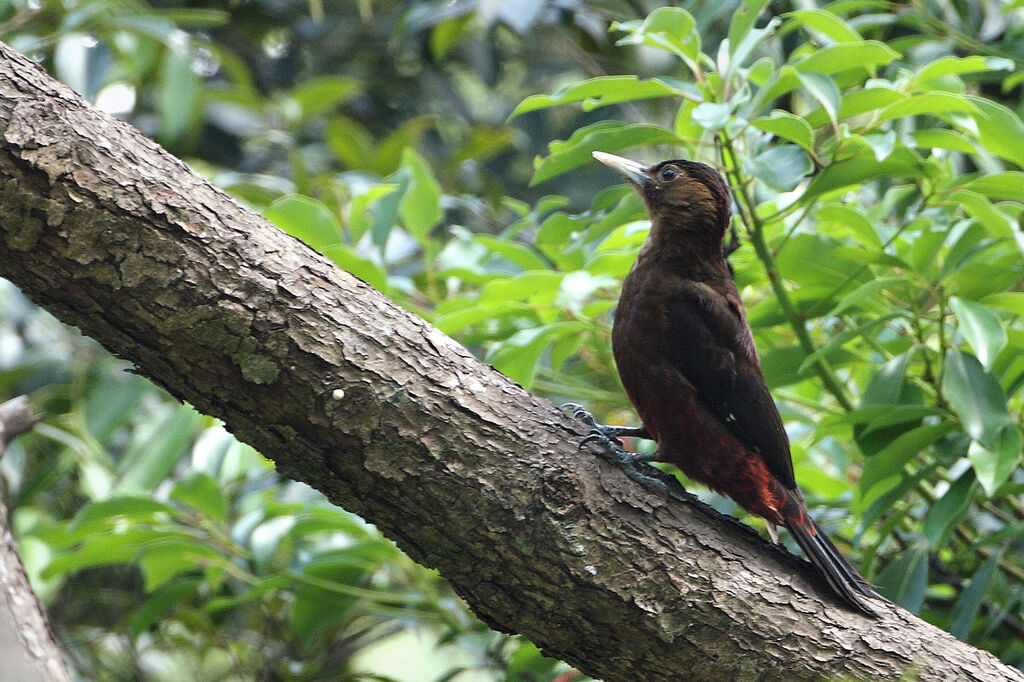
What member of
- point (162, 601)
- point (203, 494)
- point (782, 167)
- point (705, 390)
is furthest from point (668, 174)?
point (162, 601)

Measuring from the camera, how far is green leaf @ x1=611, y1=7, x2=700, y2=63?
2.03 m

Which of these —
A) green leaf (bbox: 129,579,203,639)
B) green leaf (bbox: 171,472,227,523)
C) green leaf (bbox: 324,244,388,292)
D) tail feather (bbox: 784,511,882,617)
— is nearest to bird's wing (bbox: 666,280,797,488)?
tail feather (bbox: 784,511,882,617)

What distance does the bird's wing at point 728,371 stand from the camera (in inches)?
84.0

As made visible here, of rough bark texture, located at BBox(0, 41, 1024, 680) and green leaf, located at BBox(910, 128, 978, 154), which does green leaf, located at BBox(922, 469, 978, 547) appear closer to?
rough bark texture, located at BBox(0, 41, 1024, 680)

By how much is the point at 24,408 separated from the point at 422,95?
3.16 meters

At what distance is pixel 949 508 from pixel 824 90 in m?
0.93

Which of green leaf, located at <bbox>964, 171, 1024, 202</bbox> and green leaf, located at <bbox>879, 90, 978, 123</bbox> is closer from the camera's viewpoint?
green leaf, located at <bbox>879, 90, 978, 123</bbox>

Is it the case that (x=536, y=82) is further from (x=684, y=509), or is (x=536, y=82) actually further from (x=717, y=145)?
(x=684, y=509)

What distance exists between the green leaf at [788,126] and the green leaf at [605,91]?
0.64ft

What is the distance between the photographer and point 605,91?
2102 millimetres

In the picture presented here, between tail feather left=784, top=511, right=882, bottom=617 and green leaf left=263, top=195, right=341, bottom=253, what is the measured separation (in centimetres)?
128

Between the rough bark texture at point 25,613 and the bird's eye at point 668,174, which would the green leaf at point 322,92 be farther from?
the rough bark texture at point 25,613

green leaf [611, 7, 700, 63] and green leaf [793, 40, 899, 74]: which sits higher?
green leaf [793, 40, 899, 74]

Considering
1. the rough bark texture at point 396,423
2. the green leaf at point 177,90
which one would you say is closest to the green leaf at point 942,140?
the rough bark texture at point 396,423
